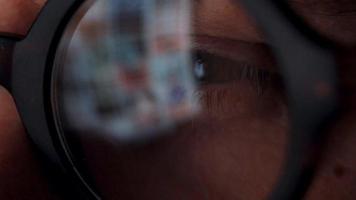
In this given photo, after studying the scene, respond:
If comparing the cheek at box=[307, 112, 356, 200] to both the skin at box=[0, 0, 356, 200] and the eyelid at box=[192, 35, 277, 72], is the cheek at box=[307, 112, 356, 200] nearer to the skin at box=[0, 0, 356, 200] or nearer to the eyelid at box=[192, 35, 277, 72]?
the skin at box=[0, 0, 356, 200]

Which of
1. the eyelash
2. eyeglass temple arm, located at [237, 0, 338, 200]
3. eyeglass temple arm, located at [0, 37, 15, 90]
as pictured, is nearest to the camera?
eyeglass temple arm, located at [237, 0, 338, 200]

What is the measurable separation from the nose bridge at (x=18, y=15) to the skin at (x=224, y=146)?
11mm

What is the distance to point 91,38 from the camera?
863mm

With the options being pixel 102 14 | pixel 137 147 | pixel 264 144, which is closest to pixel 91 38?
pixel 102 14

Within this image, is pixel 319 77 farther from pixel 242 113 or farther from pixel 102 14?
pixel 102 14

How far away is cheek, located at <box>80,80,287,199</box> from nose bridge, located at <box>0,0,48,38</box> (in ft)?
0.66

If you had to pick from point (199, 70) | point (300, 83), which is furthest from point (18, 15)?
point (300, 83)

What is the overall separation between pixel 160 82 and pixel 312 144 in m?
0.25

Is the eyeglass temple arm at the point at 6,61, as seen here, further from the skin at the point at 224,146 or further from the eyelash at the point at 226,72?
the eyelash at the point at 226,72

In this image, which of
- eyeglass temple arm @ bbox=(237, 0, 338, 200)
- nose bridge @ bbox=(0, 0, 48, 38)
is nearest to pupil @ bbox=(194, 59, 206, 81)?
eyeglass temple arm @ bbox=(237, 0, 338, 200)

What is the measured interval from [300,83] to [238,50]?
13 cm

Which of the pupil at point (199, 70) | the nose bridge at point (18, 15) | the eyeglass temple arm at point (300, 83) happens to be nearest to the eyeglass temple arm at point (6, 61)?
the nose bridge at point (18, 15)

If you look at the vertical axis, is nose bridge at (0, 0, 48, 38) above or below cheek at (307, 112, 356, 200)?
above

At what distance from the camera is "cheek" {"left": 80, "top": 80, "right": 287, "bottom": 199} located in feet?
2.34
